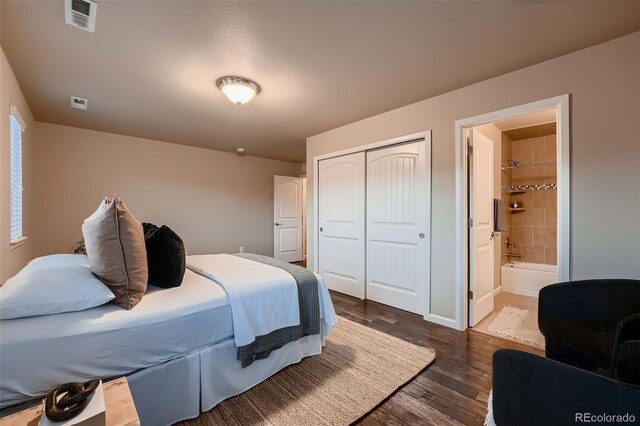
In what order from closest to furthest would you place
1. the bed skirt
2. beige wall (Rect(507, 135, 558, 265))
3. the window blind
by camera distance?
the bed skirt < the window blind < beige wall (Rect(507, 135, 558, 265))

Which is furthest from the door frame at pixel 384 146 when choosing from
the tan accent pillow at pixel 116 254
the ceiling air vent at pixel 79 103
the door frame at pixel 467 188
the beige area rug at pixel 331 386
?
the ceiling air vent at pixel 79 103

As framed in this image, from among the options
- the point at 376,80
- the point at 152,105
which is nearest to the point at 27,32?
the point at 152,105

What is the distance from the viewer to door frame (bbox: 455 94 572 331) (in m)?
2.01

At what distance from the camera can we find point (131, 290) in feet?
4.84

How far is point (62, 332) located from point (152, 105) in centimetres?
259

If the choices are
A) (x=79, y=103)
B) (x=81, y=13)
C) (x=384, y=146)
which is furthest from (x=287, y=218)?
(x=81, y=13)

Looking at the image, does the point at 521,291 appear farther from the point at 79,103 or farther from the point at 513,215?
the point at 79,103

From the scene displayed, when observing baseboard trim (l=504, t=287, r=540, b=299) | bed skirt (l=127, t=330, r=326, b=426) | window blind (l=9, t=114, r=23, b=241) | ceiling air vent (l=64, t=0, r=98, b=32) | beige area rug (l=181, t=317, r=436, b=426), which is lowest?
beige area rug (l=181, t=317, r=436, b=426)

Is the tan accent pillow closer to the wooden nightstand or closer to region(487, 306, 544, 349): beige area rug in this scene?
the wooden nightstand

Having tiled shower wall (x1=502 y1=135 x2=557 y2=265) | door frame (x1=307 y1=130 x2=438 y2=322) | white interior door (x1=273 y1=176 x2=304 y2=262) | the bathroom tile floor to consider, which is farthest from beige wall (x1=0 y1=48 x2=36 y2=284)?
tiled shower wall (x1=502 y1=135 x2=557 y2=265)

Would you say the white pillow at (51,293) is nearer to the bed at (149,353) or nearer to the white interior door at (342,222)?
the bed at (149,353)

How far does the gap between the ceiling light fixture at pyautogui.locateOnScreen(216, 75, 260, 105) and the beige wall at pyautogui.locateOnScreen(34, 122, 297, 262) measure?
274 cm

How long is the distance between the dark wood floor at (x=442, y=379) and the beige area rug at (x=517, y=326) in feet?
0.46

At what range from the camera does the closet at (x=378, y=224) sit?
2951 mm
